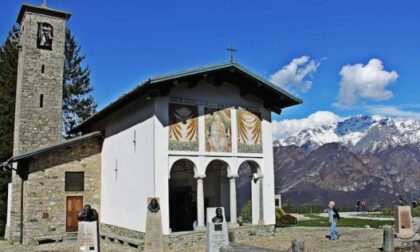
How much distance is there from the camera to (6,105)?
25.2 metres

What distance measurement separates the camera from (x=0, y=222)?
21.8 m

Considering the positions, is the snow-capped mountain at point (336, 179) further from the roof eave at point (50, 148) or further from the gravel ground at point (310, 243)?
the roof eave at point (50, 148)

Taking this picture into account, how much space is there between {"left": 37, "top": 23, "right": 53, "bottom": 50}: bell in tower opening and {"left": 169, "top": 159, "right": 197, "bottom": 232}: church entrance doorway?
31.8ft

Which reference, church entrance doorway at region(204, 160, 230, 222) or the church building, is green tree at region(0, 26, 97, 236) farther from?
church entrance doorway at region(204, 160, 230, 222)

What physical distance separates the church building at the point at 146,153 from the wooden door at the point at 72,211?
0.04 metres

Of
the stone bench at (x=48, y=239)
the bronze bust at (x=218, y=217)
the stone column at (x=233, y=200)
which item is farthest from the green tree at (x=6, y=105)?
the bronze bust at (x=218, y=217)

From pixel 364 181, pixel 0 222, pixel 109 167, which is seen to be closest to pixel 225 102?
pixel 109 167

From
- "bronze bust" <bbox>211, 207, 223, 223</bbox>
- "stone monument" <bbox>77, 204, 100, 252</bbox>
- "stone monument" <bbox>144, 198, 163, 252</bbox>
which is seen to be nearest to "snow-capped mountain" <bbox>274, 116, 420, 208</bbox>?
"bronze bust" <bbox>211, 207, 223, 223</bbox>

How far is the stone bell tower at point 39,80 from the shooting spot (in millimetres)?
21031

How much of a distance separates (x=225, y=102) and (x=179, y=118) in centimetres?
226

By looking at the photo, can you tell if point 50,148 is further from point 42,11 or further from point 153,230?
point 42,11

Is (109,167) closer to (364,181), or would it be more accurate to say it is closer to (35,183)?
(35,183)

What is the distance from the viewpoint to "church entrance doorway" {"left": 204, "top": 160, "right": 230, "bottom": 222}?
744 inches

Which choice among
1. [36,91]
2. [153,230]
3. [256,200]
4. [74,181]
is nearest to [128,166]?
[74,181]
